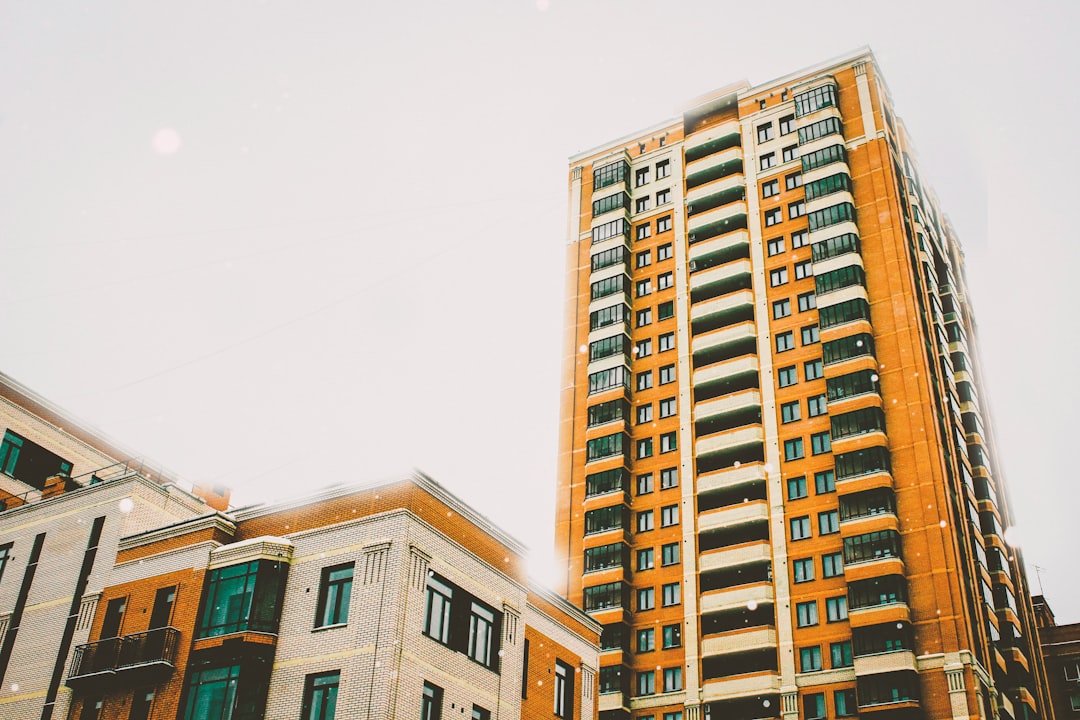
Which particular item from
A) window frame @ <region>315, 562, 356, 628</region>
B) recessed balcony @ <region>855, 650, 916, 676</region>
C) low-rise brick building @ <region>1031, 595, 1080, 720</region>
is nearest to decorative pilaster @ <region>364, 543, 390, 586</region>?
window frame @ <region>315, 562, 356, 628</region>

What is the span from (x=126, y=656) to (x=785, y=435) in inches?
1756

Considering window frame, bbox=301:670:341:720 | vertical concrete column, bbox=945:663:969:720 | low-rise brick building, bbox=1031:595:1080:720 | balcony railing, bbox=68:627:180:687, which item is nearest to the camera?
window frame, bbox=301:670:341:720

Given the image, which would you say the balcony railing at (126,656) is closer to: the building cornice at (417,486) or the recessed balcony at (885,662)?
the building cornice at (417,486)

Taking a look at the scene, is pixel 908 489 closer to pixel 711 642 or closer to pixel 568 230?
pixel 711 642

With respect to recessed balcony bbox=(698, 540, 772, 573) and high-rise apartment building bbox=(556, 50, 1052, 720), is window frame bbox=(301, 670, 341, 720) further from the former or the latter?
recessed balcony bbox=(698, 540, 772, 573)

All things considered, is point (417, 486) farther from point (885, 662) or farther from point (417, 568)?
point (885, 662)

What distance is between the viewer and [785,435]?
2562 inches

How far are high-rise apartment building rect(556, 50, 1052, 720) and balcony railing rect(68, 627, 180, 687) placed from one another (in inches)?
1437

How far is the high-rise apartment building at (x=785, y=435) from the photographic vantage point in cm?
5653

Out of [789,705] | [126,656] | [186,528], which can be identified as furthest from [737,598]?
[126,656]

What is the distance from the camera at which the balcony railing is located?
30328 mm

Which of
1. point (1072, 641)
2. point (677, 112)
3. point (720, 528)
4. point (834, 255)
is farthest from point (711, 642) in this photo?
point (677, 112)

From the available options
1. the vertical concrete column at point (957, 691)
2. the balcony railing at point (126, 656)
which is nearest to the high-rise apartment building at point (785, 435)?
the vertical concrete column at point (957, 691)

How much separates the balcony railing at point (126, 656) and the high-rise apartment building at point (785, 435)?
3649 cm
